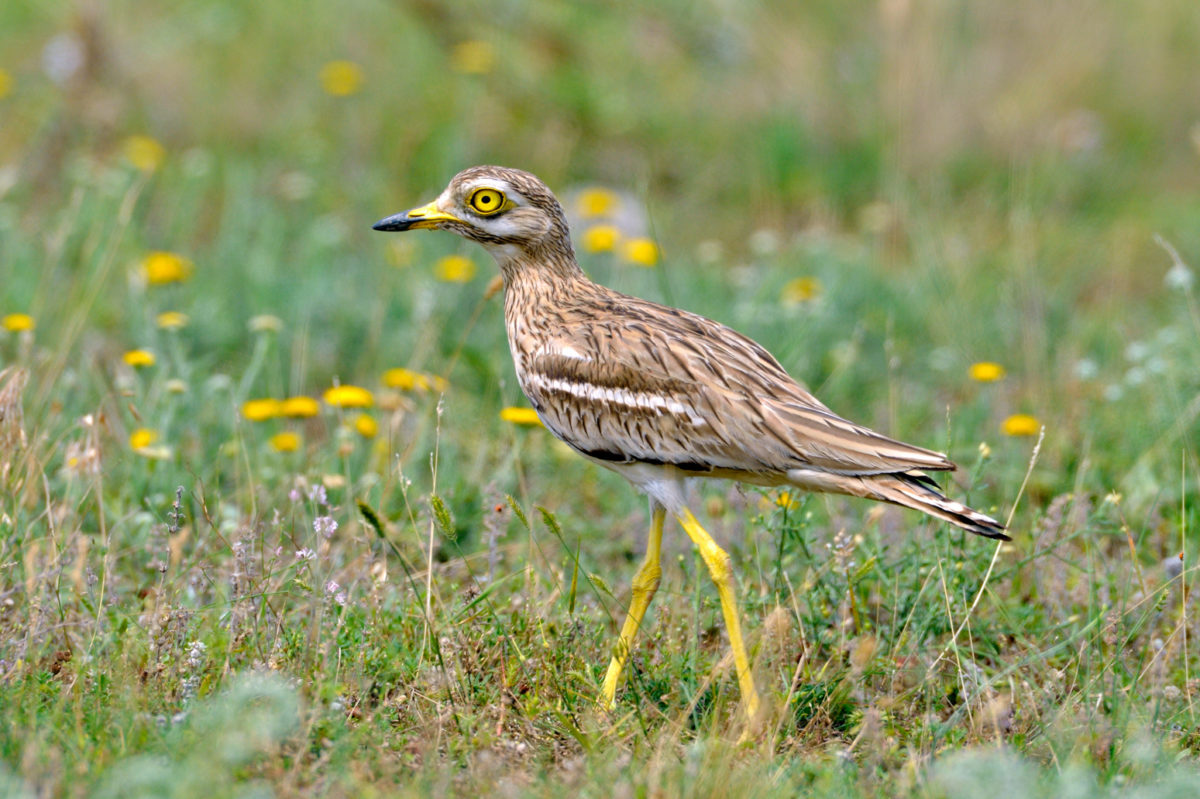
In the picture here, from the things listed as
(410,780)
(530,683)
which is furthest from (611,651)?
(410,780)

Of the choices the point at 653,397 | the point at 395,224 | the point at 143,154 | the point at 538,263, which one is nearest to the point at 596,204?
the point at 143,154

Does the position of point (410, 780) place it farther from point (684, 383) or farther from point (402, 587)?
point (684, 383)

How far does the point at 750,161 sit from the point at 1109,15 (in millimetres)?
3251

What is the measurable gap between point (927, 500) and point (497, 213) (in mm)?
1661

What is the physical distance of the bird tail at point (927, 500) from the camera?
329 cm

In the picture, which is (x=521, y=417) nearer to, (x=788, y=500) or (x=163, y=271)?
(x=788, y=500)

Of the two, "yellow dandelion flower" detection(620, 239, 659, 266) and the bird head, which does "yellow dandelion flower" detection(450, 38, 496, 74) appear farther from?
the bird head

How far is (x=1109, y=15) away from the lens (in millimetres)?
10211

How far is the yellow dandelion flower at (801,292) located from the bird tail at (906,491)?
2.57 metres

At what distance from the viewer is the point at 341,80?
8.84 m

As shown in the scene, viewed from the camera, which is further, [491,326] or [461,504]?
[491,326]

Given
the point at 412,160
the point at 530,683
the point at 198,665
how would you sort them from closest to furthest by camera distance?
the point at 198,665, the point at 530,683, the point at 412,160

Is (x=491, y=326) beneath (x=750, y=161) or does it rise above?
beneath

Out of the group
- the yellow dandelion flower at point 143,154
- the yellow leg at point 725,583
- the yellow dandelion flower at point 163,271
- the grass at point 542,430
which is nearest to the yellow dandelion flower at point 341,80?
the grass at point 542,430
